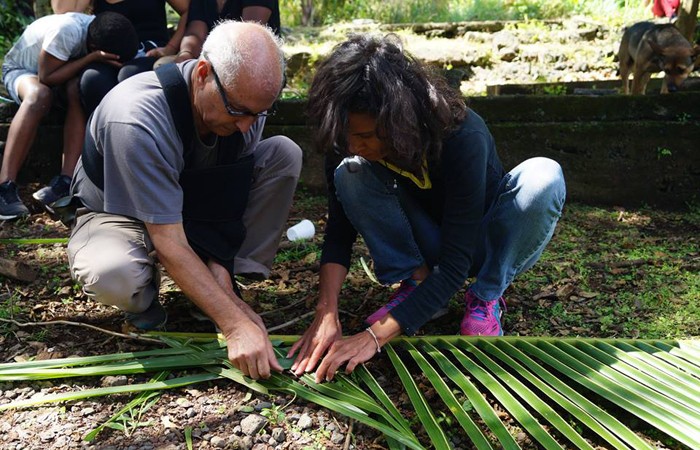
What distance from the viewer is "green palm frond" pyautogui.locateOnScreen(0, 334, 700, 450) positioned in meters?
2.01

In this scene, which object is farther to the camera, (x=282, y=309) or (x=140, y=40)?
(x=140, y=40)

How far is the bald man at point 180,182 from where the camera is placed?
2.24 meters

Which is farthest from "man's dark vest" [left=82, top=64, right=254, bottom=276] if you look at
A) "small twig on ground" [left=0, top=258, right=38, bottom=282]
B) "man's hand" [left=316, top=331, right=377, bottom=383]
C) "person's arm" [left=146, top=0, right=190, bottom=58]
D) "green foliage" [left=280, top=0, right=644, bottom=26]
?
"green foliage" [left=280, top=0, right=644, bottom=26]

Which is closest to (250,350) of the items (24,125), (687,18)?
(24,125)

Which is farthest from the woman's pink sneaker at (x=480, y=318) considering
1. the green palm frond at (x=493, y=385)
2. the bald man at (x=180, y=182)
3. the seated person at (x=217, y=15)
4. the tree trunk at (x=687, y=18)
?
the tree trunk at (x=687, y=18)

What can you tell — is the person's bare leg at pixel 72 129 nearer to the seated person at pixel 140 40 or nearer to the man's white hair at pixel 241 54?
the seated person at pixel 140 40

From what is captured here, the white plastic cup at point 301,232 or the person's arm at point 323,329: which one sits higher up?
the person's arm at point 323,329

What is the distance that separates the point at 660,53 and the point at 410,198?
168 inches

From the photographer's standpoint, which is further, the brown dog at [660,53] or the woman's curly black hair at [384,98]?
the brown dog at [660,53]

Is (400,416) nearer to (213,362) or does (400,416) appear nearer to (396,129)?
(213,362)

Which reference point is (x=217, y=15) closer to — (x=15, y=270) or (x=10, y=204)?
(x=10, y=204)

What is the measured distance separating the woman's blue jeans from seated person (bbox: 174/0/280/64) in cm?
193

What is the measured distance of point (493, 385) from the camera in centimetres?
218

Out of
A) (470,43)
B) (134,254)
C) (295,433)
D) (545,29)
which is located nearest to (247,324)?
(295,433)
